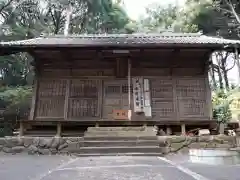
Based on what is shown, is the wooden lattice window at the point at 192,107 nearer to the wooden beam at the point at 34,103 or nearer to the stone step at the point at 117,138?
the stone step at the point at 117,138

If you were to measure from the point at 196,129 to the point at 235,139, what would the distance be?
171cm

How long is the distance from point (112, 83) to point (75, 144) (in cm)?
377

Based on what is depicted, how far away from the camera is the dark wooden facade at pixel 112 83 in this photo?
1120 cm

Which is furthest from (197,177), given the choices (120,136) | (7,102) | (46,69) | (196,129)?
(7,102)

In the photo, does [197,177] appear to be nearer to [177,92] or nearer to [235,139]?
Answer: [235,139]

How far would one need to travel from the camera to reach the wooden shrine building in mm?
11125

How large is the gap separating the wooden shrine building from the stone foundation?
1.88m

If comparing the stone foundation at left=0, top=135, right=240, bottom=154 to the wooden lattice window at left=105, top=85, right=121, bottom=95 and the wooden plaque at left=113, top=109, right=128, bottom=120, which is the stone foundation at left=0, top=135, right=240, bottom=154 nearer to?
the wooden plaque at left=113, top=109, right=128, bottom=120

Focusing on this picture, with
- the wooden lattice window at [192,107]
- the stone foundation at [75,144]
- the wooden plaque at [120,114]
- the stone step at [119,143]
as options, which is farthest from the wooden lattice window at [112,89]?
the stone step at [119,143]

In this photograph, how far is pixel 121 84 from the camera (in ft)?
38.2

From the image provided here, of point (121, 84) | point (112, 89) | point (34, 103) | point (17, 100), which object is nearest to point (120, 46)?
point (121, 84)

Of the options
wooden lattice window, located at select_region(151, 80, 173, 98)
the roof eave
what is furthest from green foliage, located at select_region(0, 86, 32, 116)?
wooden lattice window, located at select_region(151, 80, 173, 98)

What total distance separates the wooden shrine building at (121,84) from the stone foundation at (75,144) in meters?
1.88

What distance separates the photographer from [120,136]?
876 cm
